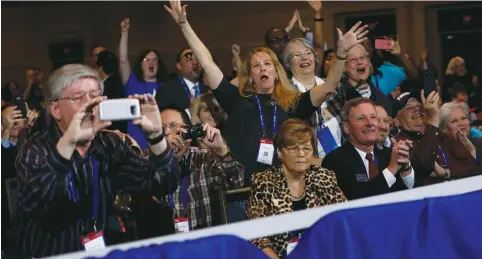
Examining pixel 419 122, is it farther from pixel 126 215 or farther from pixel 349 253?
pixel 349 253

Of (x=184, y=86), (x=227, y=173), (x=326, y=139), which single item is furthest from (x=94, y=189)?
(x=184, y=86)

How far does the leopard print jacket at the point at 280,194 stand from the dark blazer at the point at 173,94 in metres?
2.06

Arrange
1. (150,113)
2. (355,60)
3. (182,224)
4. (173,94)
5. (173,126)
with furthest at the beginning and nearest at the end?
1. (173,94)
2. (355,60)
3. (173,126)
4. (182,224)
5. (150,113)

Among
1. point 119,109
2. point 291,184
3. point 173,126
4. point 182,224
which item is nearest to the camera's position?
point 119,109

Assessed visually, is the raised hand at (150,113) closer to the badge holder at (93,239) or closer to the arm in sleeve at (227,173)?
the badge holder at (93,239)

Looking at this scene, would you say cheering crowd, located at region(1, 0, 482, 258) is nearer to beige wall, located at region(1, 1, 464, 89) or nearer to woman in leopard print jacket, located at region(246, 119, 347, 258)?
woman in leopard print jacket, located at region(246, 119, 347, 258)

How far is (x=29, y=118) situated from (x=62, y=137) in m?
2.61

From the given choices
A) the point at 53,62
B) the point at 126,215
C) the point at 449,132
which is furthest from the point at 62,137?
the point at 53,62

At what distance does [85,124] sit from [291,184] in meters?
1.53

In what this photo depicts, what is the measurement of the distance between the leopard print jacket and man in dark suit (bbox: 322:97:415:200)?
405mm

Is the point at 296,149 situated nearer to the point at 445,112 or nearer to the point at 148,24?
the point at 445,112

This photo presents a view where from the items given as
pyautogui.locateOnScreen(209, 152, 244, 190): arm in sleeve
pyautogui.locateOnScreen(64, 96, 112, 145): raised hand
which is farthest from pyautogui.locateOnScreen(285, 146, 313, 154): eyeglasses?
pyautogui.locateOnScreen(64, 96, 112, 145): raised hand

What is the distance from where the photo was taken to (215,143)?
505cm

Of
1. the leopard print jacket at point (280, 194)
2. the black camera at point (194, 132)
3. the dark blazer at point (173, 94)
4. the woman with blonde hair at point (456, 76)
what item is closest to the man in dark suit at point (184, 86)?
the dark blazer at point (173, 94)
